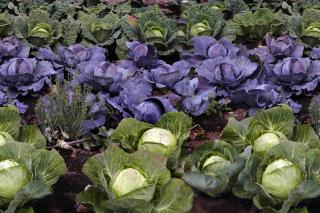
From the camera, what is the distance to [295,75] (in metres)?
4.95

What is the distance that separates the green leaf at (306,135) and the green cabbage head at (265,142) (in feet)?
0.67

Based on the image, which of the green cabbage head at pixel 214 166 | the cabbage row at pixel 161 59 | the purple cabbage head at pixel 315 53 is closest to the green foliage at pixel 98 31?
the cabbage row at pixel 161 59

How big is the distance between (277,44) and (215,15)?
3.32 ft

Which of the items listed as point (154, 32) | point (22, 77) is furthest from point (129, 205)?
point (154, 32)

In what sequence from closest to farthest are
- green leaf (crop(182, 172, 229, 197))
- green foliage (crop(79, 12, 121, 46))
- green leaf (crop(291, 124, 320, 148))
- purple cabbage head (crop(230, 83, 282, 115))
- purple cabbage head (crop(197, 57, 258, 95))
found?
green leaf (crop(182, 172, 229, 197)) < green leaf (crop(291, 124, 320, 148)) < purple cabbage head (crop(230, 83, 282, 115)) < purple cabbage head (crop(197, 57, 258, 95)) < green foliage (crop(79, 12, 121, 46))

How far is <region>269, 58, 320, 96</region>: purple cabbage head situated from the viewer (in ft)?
16.3

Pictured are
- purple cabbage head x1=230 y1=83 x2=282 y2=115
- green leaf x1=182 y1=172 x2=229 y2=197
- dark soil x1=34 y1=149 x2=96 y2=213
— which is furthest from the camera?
purple cabbage head x1=230 y1=83 x2=282 y2=115

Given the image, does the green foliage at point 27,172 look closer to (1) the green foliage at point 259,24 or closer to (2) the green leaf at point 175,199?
(2) the green leaf at point 175,199

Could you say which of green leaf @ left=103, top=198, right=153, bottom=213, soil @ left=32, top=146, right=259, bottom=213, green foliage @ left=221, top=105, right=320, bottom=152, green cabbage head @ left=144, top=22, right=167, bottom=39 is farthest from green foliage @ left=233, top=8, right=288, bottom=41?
green leaf @ left=103, top=198, right=153, bottom=213

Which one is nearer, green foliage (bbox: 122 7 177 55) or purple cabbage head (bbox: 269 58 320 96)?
purple cabbage head (bbox: 269 58 320 96)

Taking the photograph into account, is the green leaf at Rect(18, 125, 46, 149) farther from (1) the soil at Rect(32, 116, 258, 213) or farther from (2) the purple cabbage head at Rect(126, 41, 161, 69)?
(2) the purple cabbage head at Rect(126, 41, 161, 69)

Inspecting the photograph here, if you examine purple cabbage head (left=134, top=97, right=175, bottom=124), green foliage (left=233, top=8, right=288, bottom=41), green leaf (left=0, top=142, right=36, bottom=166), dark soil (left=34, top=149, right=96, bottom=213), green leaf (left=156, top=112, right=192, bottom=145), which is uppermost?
green leaf (left=0, top=142, right=36, bottom=166)

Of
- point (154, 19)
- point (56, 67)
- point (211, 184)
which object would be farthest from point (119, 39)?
point (211, 184)

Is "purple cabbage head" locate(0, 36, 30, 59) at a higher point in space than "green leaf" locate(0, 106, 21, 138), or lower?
lower
